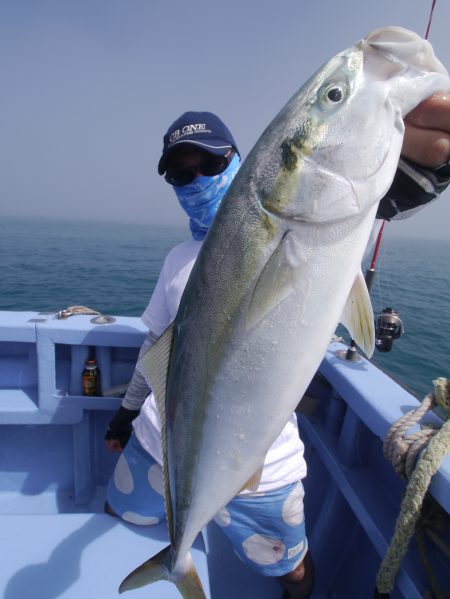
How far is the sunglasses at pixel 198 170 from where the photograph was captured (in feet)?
6.59

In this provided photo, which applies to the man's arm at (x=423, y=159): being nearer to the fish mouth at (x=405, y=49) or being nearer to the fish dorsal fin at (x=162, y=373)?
the fish mouth at (x=405, y=49)

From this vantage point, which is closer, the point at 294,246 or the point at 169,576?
the point at 294,246

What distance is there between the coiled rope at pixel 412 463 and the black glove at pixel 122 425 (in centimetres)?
158

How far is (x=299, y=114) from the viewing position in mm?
1104

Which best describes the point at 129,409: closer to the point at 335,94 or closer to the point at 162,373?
the point at 162,373

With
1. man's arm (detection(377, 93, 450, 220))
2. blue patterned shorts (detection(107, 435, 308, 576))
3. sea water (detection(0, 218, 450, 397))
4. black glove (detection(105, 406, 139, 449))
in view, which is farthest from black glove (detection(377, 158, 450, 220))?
sea water (detection(0, 218, 450, 397))

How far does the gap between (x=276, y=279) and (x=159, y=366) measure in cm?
64

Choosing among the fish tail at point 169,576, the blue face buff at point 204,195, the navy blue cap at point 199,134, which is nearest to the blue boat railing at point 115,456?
the fish tail at point 169,576

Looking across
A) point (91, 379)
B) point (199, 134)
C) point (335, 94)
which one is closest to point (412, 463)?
point (335, 94)

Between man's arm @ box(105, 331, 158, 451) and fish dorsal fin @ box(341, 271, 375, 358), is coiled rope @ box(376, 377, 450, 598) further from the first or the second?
man's arm @ box(105, 331, 158, 451)

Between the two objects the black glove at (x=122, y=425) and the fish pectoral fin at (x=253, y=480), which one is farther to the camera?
the black glove at (x=122, y=425)

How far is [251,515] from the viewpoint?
189 centimetres

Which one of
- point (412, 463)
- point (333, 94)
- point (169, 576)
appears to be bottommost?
point (169, 576)

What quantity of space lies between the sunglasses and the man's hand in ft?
3.21
